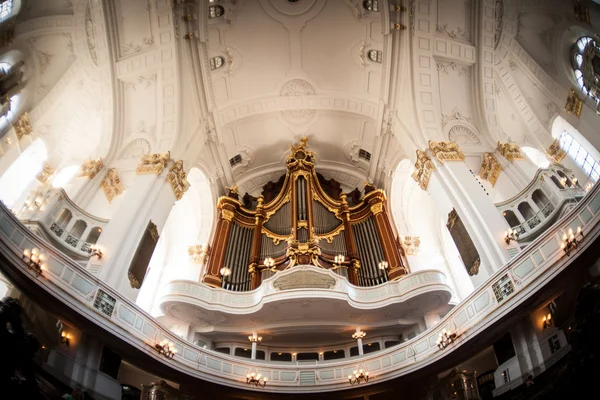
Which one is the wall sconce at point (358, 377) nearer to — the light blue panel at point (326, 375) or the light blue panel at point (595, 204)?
the light blue panel at point (326, 375)

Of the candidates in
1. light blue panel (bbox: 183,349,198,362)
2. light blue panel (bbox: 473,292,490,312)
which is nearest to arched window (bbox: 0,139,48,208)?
light blue panel (bbox: 183,349,198,362)

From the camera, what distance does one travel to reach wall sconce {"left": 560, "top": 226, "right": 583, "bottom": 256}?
9.44 meters

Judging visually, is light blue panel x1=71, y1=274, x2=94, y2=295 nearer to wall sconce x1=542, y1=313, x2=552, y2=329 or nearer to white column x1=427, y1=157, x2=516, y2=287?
white column x1=427, y1=157, x2=516, y2=287

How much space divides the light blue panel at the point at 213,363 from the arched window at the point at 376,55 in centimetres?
1512

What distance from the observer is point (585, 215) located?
31.6 ft

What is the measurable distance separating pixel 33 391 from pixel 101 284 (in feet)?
11.7

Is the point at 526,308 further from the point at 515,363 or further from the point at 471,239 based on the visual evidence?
the point at 471,239

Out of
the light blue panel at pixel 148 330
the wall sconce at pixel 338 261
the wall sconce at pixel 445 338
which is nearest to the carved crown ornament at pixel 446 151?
the wall sconce at pixel 338 261

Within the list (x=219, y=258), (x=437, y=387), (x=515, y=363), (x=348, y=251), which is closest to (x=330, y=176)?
(x=348, y=251)

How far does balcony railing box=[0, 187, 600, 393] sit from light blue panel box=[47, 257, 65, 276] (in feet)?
0.04

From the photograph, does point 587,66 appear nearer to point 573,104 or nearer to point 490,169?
point 573,104

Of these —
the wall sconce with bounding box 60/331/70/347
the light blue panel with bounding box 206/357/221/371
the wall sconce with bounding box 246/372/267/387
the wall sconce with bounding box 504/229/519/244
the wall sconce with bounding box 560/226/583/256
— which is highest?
the wall sconce with bounding box 504/229/519/244

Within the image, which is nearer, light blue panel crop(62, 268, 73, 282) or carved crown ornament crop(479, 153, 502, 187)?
light blue panel crop(62, 268, 73, 282)

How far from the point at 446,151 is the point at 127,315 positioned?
13.0m
